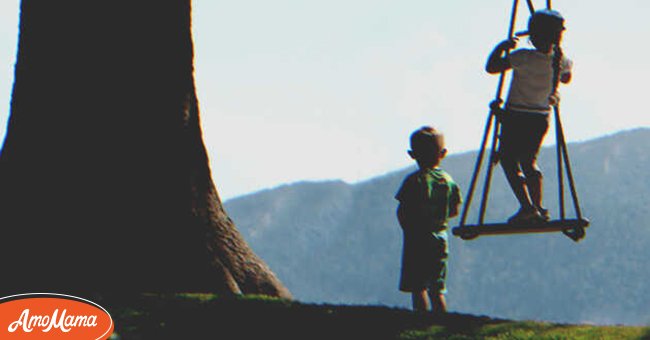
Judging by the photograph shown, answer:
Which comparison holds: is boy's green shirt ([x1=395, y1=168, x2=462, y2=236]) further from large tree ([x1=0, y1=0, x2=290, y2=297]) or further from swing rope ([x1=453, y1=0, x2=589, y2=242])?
large tree ([x1=0, y1=0, x2=290, y2=297])

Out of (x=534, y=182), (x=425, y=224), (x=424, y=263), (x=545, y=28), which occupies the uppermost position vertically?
(x=545, y=28)

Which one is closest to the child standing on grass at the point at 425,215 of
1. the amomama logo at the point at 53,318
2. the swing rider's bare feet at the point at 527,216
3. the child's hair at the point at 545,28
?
the swing rider's bare feet at the point at 527,216

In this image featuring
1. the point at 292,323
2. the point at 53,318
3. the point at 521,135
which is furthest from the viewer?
the point at 521,135

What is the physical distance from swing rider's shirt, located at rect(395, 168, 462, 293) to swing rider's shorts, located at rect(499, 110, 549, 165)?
0.71 metres

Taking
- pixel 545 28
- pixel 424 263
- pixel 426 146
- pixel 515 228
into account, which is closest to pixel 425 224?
pixel 424 263

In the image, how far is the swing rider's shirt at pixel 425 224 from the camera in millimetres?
9695

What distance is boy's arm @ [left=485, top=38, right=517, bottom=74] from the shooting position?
995 centimetres

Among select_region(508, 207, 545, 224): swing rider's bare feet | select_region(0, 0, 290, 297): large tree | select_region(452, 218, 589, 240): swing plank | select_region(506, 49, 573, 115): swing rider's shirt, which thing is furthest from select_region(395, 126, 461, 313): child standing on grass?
select_region(0, 0, 290, 297): large tree

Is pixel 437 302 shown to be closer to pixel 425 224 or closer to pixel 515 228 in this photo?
pixel 425 224

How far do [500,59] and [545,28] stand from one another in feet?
1.66

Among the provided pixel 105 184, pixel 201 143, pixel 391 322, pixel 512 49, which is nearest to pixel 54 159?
pixel 105 184

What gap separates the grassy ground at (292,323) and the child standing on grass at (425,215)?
37cm

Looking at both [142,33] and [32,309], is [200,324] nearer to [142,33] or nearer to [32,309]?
[32,309]

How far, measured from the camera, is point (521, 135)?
1009 cm
